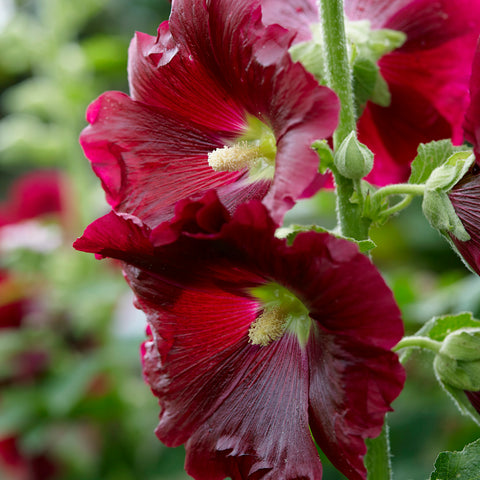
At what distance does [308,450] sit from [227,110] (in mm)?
411

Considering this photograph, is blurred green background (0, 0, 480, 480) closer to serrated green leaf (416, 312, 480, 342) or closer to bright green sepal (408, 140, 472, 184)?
serrated green leaf (416, 312, 480, 342)

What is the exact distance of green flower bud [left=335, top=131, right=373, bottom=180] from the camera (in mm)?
794

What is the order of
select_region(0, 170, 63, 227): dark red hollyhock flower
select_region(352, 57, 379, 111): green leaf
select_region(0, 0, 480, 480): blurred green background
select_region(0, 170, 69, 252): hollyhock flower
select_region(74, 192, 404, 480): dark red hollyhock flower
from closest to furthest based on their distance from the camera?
select_region(74, 192, 404, 480): dark red hollyhock flower
select_region(352, 57, 379, 111): green leaf
select_region(0, 0, 480, 480): blurred green background
select_region(0, 170, 69, 252): hollyhock flower
select_region(0, 170, 63, 227): dark red hollyhock flower

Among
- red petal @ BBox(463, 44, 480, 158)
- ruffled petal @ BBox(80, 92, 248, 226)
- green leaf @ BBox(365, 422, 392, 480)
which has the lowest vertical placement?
green leaf @ BBox(365, 422, 392, 480)

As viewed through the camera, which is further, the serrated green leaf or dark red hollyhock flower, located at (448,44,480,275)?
the serrated green leaf

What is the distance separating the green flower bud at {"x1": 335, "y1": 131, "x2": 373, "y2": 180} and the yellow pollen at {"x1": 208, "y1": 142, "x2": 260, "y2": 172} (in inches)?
5.1

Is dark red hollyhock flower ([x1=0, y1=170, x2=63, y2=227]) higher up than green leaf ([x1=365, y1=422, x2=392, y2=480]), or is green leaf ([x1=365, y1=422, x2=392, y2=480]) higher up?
dark red hollyhock flower ([x1=0, y1=170, x2=63, y2=227])

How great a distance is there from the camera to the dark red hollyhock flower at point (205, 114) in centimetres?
75

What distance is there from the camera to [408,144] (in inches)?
43.8

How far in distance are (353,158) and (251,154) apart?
154 millimetres

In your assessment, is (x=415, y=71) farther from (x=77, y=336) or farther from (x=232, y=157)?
(x=77, y=336)

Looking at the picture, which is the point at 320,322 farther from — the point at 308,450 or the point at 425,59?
the point at 425,59

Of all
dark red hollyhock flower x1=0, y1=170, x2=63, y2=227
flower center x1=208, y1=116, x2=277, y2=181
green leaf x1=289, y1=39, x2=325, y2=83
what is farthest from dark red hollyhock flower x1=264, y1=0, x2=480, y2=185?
dark red hollyhock flower x1=0, y1=170, x2=63, y2=227

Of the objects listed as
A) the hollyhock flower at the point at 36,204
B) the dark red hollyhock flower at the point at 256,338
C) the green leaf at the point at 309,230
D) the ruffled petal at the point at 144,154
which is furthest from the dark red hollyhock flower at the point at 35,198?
the green leaf at the point at 309,230
